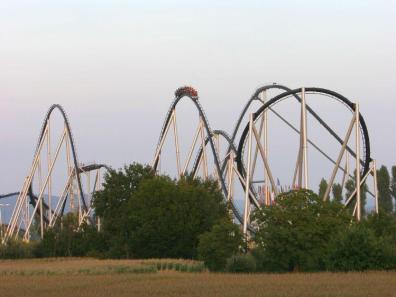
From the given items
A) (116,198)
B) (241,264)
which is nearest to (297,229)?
(241,264)

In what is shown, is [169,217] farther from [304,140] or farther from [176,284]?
[176,284]

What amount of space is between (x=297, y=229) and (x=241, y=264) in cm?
322

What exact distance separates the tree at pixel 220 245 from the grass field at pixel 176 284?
342 centimetres

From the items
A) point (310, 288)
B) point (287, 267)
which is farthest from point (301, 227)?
point (310, 288)

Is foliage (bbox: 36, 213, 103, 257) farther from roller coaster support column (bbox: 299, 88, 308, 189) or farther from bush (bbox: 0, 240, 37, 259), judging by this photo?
roller coaster support column (bbox: 299, 88, 308, 189)

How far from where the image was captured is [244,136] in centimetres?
5141

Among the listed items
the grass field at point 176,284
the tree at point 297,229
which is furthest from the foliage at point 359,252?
the grass field at point 176,284

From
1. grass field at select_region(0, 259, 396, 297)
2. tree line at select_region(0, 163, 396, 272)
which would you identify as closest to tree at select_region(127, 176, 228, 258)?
tree line at select_region(0, 163, 396, 272)

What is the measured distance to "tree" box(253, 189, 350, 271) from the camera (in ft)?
139

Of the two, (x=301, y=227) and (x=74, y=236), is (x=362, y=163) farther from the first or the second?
(x=74, y=236)

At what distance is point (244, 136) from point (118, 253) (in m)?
16.1

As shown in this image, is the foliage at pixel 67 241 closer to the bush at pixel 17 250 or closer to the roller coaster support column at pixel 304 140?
the bush at pixel 17 250

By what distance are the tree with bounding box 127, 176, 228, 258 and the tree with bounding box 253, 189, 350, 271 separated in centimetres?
1418

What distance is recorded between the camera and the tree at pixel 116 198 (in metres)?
64.2
